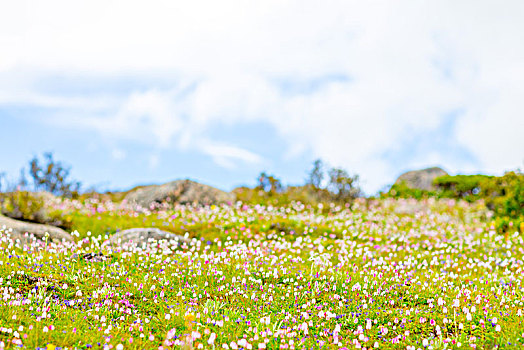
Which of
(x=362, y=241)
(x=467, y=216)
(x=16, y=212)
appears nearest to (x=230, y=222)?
(x=362, y=241)

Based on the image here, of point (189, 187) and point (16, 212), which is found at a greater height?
point (189, 187)

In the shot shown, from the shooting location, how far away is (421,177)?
39.7 meters

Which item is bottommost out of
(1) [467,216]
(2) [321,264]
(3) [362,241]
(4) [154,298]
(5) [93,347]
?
(5) [93,347]

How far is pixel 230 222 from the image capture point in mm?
15875

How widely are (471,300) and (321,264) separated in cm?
327

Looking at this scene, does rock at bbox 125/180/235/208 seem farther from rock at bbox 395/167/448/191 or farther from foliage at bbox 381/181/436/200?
rock at bbox 395/167/448/191

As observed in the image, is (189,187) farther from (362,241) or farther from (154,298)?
(154,298)

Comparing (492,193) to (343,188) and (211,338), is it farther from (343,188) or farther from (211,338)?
(211,338)

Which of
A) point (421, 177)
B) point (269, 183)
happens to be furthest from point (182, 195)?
point (421, 177)

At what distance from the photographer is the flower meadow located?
6027 mm

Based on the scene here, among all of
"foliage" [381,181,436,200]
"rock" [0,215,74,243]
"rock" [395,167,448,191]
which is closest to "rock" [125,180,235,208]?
"rock" [0,215,74,243]

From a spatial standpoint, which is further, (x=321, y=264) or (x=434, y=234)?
(x=434, y=234)

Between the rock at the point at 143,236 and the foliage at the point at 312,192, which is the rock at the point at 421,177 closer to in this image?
the foliage at the point at 312,192

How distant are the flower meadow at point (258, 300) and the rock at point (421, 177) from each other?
2616 centimetres
